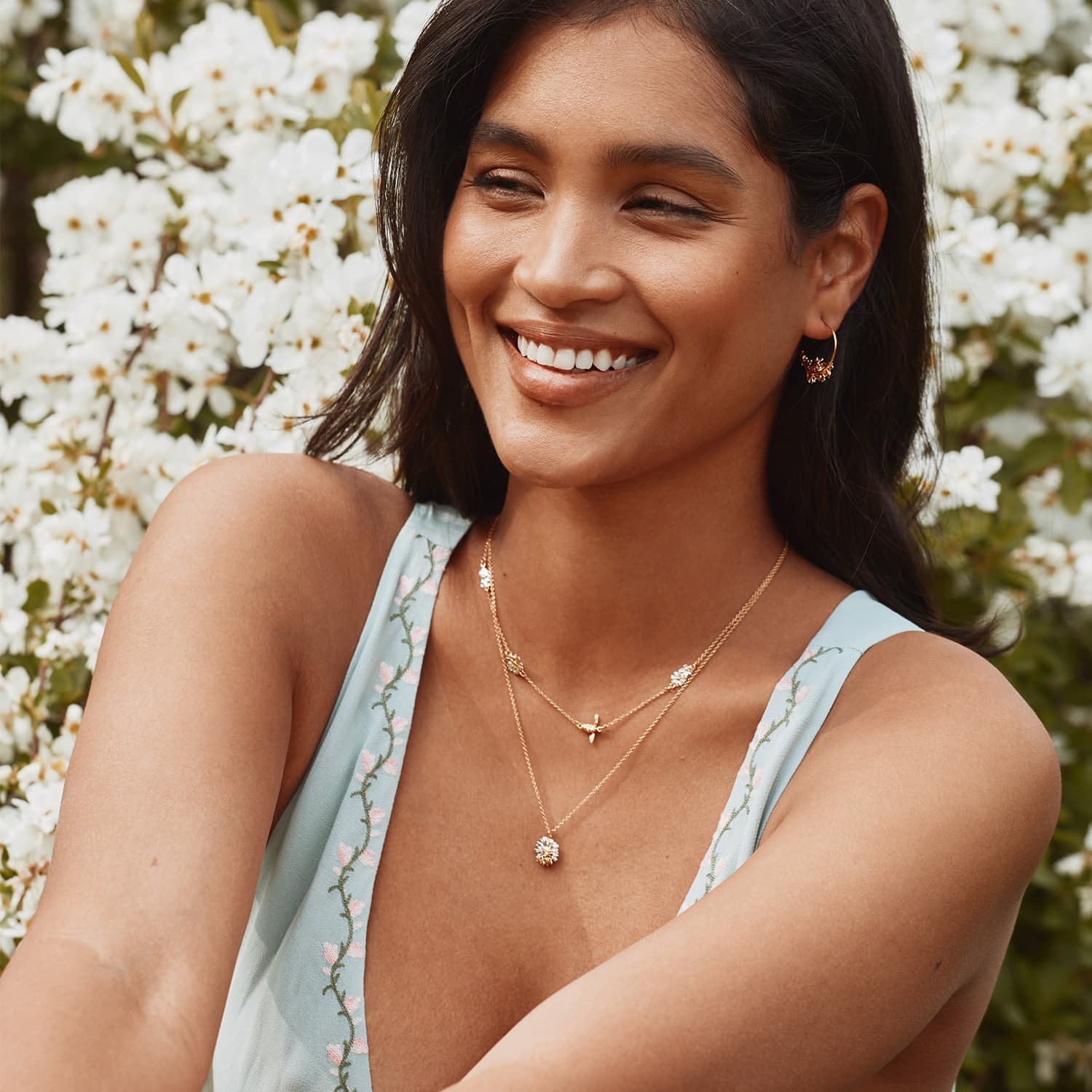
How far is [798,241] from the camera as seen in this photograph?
77.7 inches

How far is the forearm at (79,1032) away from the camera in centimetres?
154

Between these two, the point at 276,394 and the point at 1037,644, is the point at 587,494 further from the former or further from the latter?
the point at 1037,644

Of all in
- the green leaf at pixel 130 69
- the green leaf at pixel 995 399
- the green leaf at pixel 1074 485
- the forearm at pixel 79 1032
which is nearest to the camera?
the forearm at pixel 79 1032

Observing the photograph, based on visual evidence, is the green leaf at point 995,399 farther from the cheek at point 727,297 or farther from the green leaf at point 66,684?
the green leaf at point 66,684

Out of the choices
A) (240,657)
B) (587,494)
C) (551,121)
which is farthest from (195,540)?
(551,121)

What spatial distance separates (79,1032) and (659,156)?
1.05 metres

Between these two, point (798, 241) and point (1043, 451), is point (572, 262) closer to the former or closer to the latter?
point (798, 241)

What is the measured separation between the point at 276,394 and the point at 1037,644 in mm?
1481

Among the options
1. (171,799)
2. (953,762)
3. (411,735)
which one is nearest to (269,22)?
(411,735)

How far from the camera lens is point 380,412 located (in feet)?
8.28

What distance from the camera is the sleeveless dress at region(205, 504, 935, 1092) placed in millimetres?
1929

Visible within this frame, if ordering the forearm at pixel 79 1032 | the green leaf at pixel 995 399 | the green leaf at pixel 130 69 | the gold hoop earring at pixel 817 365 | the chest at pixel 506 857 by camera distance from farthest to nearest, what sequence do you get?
the green leaf at pixel 995 399
the green leaf at pixel 130 69
the gold hoop earring at pixel 817 365
the chest at pixel 506 857
the forearm at pixel 79 1032

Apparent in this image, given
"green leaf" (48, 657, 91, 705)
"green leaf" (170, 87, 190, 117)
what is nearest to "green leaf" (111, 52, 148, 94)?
"green leaf" (170, 87, 190, 117)

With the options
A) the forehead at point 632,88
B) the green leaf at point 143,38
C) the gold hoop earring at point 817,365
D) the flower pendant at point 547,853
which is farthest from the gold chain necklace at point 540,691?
the green leaf at point 143,38
